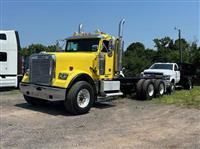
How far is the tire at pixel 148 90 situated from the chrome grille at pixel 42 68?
514 centimetres

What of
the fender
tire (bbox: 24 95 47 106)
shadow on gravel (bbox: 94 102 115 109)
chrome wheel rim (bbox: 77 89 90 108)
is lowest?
shadow on gravel (bbox: 94 102 115 109)

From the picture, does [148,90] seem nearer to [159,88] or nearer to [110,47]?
[159,88]

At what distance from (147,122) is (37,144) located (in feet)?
12.4

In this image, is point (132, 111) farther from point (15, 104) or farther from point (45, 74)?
point (15, 104)

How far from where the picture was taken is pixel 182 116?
10.9m

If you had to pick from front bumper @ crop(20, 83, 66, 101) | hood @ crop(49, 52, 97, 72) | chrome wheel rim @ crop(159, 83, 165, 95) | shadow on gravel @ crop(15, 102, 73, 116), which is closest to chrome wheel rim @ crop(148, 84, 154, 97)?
chrome wheel rim @ crop(159, 83, 165, 95)

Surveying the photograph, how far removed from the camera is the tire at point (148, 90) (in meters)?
14.9

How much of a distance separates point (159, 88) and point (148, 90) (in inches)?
45.0

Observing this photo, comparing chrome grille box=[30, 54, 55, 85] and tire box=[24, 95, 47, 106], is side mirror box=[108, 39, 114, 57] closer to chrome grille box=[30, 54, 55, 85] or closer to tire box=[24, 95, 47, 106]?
chrome grille box=[30, 54, 55, 85]

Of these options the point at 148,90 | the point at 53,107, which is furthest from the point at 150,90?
the point at 53,107

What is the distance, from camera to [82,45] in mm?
13164

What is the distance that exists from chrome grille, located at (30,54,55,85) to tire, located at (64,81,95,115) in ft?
2.97

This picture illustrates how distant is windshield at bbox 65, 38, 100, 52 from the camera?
12812mm

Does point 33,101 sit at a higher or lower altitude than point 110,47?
lower
